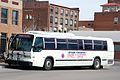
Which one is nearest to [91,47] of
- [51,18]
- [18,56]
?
[18,56]

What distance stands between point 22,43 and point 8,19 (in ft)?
62.4

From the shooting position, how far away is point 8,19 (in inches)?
1854

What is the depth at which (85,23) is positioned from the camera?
143 metres

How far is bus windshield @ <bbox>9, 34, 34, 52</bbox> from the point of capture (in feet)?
91.9

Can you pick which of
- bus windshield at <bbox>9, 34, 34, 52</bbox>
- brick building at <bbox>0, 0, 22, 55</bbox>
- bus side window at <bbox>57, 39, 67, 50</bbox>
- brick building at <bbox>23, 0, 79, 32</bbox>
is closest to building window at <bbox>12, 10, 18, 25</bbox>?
brick building at <bbox>0, 0, 22, 55</bbox>

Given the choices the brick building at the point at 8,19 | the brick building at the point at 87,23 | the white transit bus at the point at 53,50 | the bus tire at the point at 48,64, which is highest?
the brick building at the point at 87,23

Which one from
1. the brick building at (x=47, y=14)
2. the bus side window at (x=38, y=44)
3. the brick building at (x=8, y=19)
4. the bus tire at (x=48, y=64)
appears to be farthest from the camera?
the brick building at (x=47, y=14)

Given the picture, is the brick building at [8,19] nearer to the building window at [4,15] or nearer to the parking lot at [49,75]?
the building window at [4,15]

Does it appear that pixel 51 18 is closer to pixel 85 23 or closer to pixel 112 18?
pixel 112 18

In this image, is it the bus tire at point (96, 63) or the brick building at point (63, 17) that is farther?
the brick building at point (63, 17)

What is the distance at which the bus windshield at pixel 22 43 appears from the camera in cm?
2800

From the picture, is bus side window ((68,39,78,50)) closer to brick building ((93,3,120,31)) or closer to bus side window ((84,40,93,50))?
bus side window ((84,40,93,50))

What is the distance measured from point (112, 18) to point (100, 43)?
78.9 metres

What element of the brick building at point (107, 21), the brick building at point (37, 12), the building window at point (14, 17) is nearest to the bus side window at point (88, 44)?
the building window at point (14, 17)
